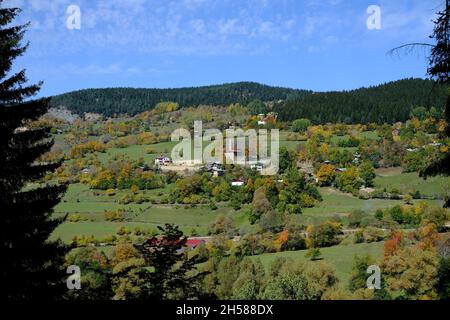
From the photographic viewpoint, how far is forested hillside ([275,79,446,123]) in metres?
121

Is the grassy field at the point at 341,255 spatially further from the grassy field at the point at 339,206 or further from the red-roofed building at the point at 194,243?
the grassy field at the point at 339,206

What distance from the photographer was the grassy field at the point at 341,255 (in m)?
43.8

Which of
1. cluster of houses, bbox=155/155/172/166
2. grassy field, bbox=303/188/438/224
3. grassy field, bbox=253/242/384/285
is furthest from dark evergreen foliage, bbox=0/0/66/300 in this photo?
cluster of houses, bbox=155/155/172/166

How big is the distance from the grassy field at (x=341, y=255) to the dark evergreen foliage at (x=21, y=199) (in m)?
33.2

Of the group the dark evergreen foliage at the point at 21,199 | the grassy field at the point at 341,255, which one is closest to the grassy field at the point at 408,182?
the grassy field at the point at 341,255

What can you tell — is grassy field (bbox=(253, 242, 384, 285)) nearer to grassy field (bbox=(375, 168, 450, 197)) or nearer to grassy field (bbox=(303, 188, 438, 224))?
grassy field (bbox=(303, 188, 438, 224))

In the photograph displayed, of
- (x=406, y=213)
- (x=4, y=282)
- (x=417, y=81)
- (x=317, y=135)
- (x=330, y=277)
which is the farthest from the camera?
(x=417, y=81)

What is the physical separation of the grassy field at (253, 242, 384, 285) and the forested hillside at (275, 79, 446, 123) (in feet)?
240

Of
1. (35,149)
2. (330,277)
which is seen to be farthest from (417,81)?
(35,149)

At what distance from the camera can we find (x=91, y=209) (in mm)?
73938

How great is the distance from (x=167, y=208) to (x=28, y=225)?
209 feet

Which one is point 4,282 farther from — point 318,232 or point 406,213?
point 406,213

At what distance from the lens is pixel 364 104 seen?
12975cm

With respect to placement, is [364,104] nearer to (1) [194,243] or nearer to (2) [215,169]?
(2) [215,169]
